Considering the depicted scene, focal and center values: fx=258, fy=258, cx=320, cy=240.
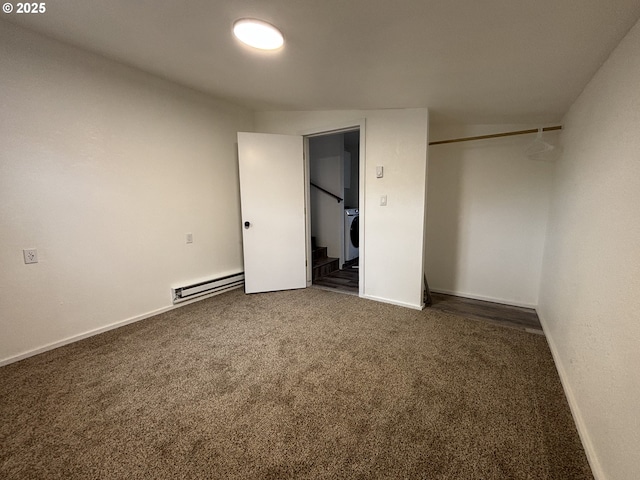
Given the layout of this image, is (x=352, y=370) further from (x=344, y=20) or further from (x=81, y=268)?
(x=81, y=268)

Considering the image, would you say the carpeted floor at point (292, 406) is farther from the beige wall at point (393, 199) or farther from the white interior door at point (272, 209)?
the white interior door at point (272, 209)

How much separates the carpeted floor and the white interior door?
3.59 ft

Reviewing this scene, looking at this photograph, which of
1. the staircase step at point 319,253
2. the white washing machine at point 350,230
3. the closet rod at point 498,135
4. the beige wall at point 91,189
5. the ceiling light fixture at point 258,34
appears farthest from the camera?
the white washing machine at point 350,230

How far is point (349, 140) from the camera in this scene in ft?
16.2

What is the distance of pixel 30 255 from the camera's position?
73.4 inches

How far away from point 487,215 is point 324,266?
2.28 metres

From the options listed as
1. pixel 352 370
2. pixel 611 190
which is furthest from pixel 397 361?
pixel 611 190

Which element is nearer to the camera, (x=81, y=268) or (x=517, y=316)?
(x=81, y=268)

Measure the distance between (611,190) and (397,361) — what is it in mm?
1511

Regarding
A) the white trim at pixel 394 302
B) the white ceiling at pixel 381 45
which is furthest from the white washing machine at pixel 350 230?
the white ceiling at pixel 381 45

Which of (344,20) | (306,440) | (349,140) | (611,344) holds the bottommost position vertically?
(306,440)

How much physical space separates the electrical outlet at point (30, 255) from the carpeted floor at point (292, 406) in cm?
71

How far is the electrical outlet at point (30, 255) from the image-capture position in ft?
6.06

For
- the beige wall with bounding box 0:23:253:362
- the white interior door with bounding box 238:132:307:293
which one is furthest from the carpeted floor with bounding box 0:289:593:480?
the white interior door with bounding box 238:132:307:293
